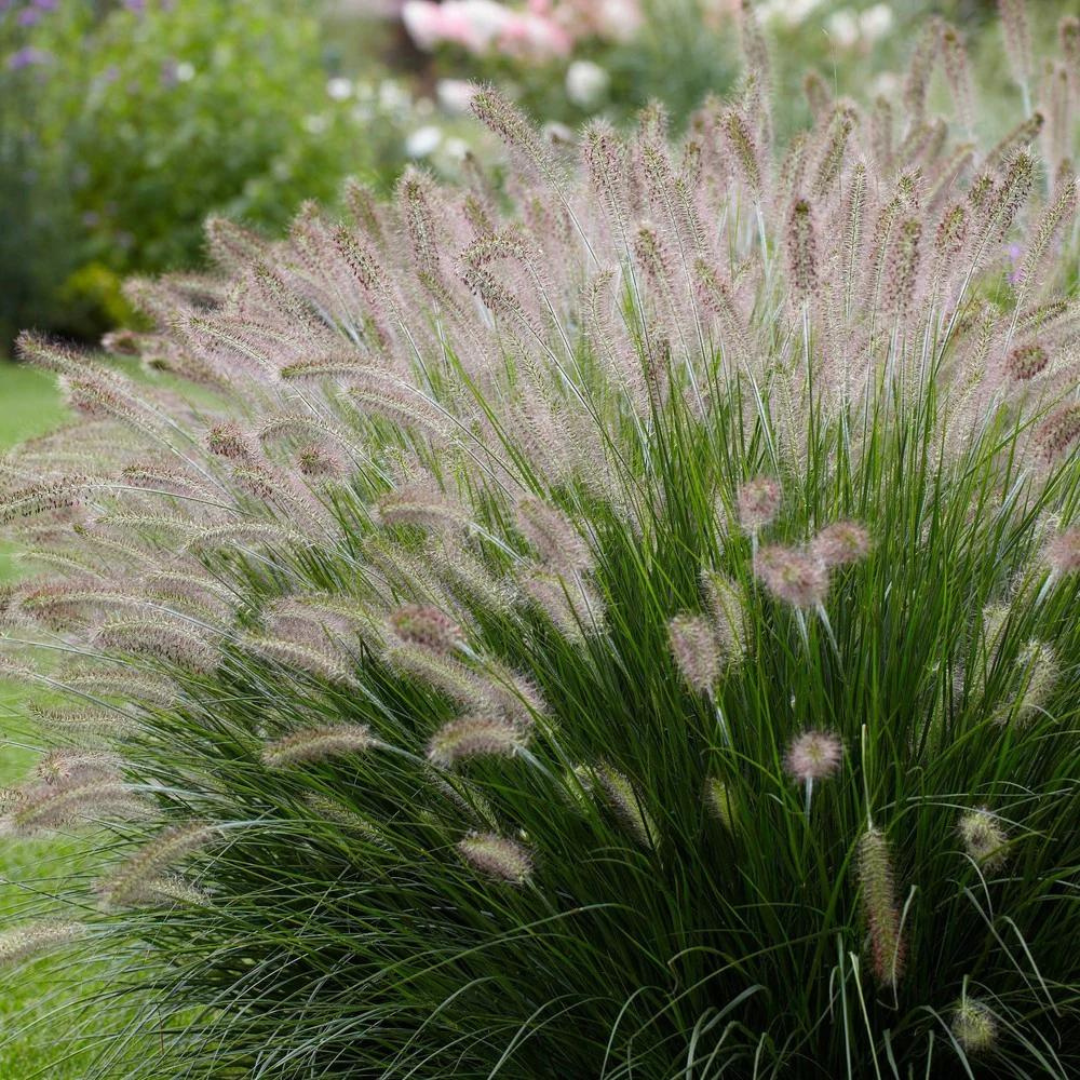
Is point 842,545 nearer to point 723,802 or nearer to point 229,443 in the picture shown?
point 723,802

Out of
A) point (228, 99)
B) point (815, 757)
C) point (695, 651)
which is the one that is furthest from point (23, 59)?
point (815, 757)

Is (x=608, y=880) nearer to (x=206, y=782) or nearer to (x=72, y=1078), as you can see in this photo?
(x=206, y=782)

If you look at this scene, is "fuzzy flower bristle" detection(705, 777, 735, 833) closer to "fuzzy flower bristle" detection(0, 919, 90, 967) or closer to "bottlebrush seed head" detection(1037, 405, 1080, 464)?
"bottlebrush seed head" detection(1037, 405, 1080, 464)

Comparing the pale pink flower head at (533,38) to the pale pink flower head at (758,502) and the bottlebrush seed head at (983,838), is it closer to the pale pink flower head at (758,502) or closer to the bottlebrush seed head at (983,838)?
the pale pink flower head at (758,502)

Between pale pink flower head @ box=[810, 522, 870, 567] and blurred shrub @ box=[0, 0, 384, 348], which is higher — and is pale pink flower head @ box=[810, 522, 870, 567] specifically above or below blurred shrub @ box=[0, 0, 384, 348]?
above

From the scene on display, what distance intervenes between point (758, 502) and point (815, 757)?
0.35m

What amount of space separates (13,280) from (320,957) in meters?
10.4

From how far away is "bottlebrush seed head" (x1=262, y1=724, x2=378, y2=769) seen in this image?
6.70ft

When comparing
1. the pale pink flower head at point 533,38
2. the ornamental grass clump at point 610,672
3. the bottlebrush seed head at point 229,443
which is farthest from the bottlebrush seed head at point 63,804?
the pale pink flower head at point 533,38

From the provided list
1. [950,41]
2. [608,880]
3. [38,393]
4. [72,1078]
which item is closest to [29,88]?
[38,393]

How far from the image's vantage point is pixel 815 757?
1855mm

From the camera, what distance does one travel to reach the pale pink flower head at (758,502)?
2.01 meters

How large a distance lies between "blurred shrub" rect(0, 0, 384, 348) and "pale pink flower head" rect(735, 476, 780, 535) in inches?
412

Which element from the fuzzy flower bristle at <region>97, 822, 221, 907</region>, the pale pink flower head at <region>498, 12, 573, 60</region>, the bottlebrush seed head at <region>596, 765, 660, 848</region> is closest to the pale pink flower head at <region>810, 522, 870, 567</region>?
the bottlebrush seed head at <region>596, 765, 660, 848</region>
